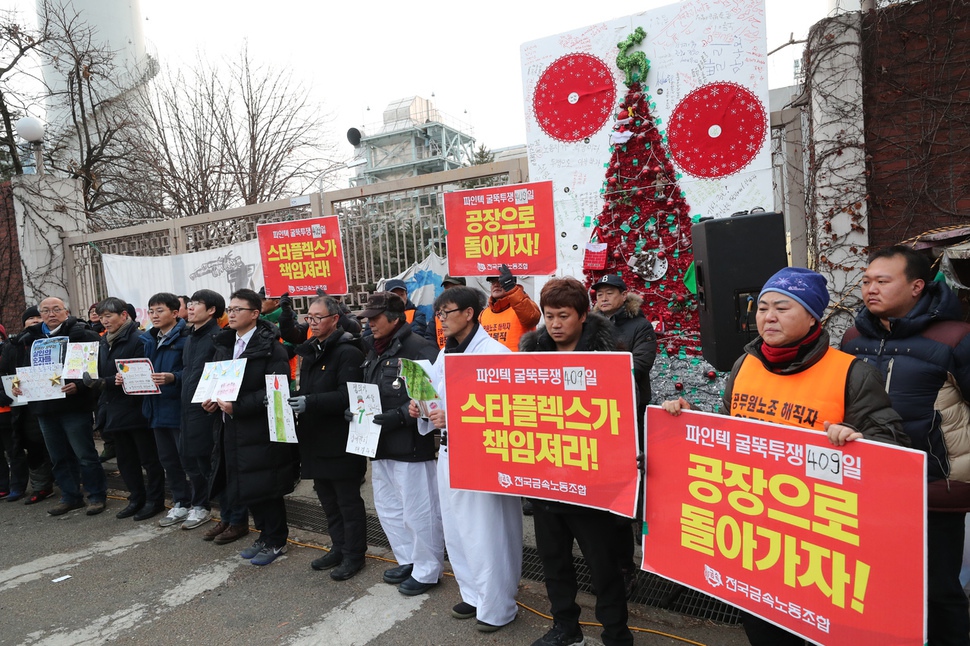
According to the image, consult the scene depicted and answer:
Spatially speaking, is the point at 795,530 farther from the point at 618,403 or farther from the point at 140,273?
the point at 140,273

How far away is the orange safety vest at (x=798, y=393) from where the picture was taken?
7.36ft

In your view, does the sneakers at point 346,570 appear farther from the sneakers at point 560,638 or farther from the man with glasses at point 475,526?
the sneakers at point 560,638

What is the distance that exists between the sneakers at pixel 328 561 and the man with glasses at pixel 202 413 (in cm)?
103

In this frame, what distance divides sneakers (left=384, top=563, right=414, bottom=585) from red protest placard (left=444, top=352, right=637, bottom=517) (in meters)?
1.18

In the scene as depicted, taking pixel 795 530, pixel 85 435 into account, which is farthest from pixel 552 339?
pixel 85 435

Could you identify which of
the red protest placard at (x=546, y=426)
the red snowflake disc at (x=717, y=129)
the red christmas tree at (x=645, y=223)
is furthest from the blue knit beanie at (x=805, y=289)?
the red snowflake disc at (x=717, y=129)

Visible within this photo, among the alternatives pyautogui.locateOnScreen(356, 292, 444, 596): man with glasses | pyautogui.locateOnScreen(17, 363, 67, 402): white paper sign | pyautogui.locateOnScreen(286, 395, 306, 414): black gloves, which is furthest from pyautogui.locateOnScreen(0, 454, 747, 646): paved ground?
pyautogui.locateOnScreen(17, 363, 67, 402): white paper sign

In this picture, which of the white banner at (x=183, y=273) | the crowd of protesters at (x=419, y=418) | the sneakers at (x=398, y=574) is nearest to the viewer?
the crowd of protesters at (x=419, y=418)

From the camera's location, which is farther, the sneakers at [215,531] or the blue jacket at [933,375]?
the sneakers at [215,531]

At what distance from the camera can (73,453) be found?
6410 millimetres

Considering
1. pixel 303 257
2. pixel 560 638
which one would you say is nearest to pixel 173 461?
pixel 303 257

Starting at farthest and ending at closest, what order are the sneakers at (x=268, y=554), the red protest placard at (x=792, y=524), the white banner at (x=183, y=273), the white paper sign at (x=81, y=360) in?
the white banner at (x=183, y=273)
the white paper sign at (x=81, y=360)
the sneakers at (x=268, y=554)
the red protest placard at (x=792, y=524)

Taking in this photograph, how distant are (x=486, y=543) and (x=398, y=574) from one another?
1025mm

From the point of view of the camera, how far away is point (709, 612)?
11.7 ft
